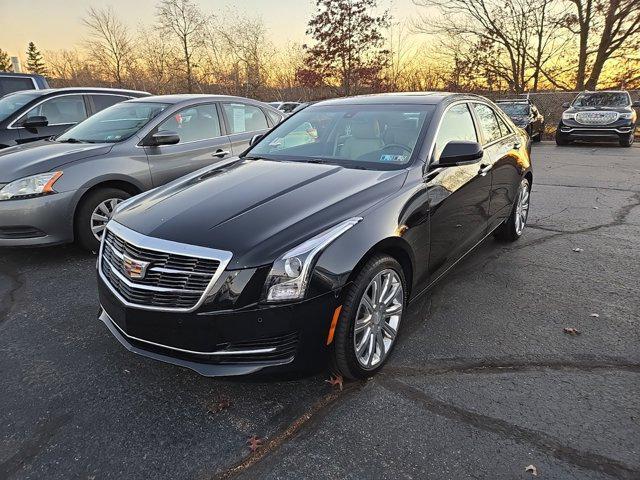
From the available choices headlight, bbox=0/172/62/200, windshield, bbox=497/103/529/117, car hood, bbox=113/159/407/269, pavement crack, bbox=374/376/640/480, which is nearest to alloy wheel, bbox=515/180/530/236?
car hood, bbox=113/159/407/269

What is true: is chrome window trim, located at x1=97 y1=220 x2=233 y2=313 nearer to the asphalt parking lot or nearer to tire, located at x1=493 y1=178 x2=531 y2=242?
the asphalt parking lot

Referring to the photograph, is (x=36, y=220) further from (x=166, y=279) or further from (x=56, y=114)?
(x=56, y=114)

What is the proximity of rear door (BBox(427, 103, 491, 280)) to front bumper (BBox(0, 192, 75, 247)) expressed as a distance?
3.53 m

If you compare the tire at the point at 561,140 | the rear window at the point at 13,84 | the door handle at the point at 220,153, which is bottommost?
the tire at the point at 561,140

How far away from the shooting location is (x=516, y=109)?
15812 millimetres

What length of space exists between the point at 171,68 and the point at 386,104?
93.9ft

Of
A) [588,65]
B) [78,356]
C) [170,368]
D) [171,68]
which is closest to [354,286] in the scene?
[170,368]

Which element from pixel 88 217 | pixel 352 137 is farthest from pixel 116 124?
pixel 352 137

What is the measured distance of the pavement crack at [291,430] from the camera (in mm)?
2023

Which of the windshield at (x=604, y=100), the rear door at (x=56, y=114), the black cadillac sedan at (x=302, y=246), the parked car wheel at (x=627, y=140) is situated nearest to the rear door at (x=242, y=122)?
the black cadillac sedan at (x=302, y=246)

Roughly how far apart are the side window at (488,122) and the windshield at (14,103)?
21.2ft

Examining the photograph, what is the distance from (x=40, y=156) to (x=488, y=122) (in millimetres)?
4529

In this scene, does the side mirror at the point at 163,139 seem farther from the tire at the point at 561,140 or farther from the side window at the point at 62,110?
the tire at the point at 561,140

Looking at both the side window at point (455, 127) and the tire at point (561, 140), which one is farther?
→ the tire at point (561, 140)
